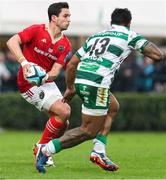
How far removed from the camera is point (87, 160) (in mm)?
14539

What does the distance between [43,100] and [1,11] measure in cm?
1501

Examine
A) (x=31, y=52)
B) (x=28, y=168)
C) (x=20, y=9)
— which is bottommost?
(x=20, y=9)

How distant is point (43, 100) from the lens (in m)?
13.4

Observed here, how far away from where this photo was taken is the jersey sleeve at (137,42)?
11.8 metres

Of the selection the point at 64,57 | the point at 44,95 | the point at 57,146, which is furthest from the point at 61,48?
the point at 57,146

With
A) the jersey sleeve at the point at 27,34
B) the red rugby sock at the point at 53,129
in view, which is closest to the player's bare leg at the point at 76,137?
the red rugby sock at the point at 53,129

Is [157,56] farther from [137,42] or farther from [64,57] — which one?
[64,57]

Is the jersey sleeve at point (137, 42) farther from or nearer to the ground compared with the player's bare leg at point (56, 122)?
farther from the ground

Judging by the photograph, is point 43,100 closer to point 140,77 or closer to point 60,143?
→ point 60,143

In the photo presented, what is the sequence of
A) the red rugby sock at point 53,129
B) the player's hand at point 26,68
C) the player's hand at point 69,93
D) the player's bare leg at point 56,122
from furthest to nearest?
the red rugby sock at point 53,129 < the player's bare leg at point 56,122 < the player's hand at point 69,93 < the player's hand at point 26,68

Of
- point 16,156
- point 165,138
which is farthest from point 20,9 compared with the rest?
point 16,156

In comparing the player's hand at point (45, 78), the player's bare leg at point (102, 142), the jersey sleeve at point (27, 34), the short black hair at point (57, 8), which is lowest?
the player's bare leg at point (102, 142)

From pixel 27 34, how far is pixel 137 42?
212 centimetres

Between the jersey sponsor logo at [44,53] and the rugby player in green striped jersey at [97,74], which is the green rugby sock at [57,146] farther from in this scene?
the jersey sponsor logo at [44,53]
